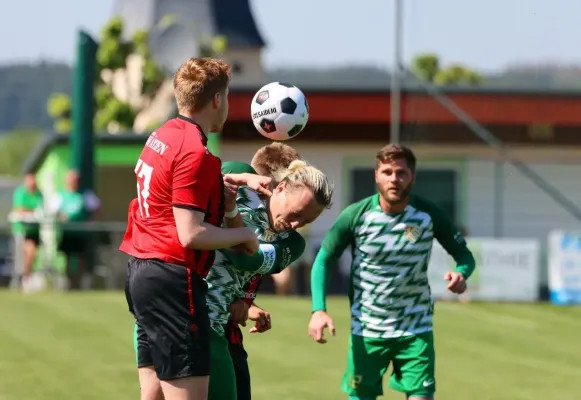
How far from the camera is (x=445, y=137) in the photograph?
2794cm

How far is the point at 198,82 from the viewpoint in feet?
17.6

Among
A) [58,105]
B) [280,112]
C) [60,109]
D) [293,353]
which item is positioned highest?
[280,112]

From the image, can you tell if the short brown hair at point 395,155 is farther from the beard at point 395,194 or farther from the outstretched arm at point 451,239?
the outstretched arm at point 451,239

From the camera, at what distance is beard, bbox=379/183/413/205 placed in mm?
7773

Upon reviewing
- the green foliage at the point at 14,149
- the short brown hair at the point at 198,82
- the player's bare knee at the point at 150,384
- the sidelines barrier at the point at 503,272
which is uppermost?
the short brown hair at the point at 198,82

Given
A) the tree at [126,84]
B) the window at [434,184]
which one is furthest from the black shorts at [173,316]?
the tree at [126,84]

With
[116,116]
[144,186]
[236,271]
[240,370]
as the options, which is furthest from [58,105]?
[144,186]

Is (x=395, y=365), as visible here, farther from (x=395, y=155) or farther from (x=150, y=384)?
(x=150, y=384)

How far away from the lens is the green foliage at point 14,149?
115312 mm

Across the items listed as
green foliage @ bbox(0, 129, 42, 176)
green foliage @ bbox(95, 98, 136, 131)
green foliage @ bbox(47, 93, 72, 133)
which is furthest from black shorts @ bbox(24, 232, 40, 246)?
green foliage @ bbox(0, 129, 42, 176)

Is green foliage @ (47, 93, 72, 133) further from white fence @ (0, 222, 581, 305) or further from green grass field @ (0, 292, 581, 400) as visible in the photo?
green grass field @ (0, 292, 581, 400)

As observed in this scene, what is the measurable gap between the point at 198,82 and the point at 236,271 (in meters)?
1.02

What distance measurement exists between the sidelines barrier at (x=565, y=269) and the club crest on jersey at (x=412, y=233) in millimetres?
14117

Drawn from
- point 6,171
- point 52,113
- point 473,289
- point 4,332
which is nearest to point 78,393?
point 4,332
